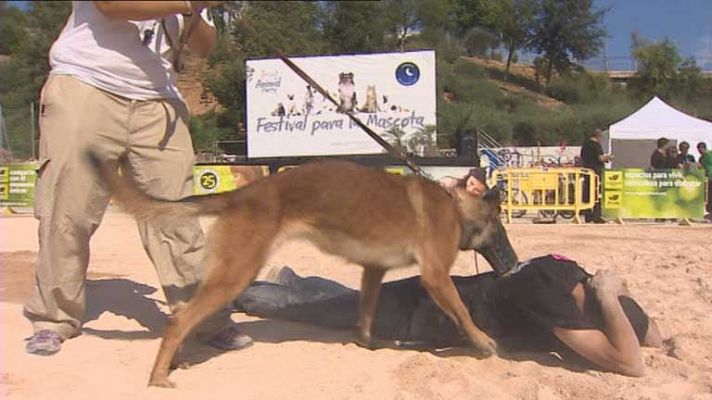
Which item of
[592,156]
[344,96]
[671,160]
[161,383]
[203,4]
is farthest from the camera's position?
[344,96]

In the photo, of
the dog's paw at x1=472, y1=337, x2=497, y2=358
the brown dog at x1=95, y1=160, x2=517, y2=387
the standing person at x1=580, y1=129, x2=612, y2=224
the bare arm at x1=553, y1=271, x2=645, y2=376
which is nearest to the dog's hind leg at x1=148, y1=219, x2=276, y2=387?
the brown dog at x1=95, y1=160, x2=517, y2=387

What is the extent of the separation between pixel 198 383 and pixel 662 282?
447 cm

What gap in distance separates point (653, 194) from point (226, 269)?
13233 mm

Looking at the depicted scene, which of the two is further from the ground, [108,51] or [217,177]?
[108,51]

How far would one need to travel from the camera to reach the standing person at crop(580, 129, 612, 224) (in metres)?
15.6

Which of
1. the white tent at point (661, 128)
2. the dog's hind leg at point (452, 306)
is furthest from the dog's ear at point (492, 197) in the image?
the white tent at point (661, 128)

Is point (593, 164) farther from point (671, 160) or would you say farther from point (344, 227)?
point (344, 227)

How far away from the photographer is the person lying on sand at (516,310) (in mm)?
4480

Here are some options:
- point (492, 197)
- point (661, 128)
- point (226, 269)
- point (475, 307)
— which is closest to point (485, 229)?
point (492, 197)

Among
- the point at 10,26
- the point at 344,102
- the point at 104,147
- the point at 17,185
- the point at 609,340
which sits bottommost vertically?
the point at 609,340

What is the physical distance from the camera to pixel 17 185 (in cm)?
1859

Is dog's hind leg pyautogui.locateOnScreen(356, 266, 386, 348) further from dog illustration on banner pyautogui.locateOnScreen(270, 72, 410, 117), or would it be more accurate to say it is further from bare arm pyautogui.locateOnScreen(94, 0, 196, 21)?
dog illustration on banner pyautogui.locateOnScreen(270, 72, 410, 117)

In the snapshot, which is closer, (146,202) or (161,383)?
(161,383)

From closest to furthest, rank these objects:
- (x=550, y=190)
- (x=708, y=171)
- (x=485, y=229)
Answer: (x=485, y=229) → (x=550, y=190) → (x=708, y=171)
